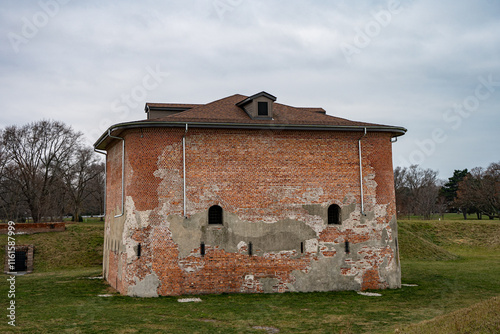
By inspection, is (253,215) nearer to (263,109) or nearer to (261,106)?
(263,109)

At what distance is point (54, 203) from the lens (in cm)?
4625

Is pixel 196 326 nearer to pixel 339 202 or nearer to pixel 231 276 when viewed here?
pixel 231 276

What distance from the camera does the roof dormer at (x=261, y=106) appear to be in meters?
18.4

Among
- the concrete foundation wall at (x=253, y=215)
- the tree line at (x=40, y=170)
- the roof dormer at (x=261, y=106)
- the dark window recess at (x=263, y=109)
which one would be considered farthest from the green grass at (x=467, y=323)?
the tree line at (x=40, y=170)

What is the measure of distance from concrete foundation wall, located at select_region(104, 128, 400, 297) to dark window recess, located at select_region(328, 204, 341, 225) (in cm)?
26

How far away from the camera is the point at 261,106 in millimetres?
18562

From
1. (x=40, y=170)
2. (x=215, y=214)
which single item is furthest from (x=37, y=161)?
(x=215, y=214)

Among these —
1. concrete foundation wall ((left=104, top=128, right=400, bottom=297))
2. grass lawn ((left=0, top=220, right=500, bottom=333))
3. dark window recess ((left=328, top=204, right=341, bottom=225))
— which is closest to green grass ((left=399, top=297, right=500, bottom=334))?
grass lawn ((left=0, top=220, right=500, bottom=333))

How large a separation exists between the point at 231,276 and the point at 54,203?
35279mm

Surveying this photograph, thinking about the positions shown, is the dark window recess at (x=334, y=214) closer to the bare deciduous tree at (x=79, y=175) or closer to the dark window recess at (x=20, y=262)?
the dark window recess at (x=20, y=262)

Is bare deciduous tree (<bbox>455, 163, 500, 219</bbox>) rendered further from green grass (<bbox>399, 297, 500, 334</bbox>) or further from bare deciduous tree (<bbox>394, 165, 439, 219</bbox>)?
green grass (<bbox>399, 297, 500, 334</bbox>)

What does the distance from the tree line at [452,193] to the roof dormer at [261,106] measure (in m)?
49.9

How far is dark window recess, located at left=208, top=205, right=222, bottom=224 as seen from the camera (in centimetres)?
1722

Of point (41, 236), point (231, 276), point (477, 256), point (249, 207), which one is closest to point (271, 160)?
point (249, 207)
